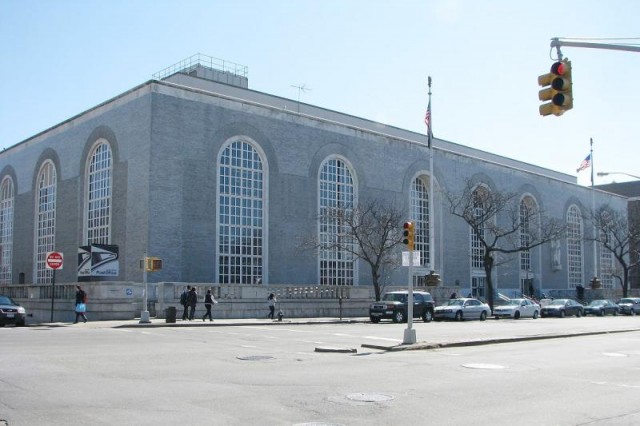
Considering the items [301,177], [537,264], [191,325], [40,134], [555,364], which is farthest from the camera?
[537,264]

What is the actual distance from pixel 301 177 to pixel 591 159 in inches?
1250

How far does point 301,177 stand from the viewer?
47406mm

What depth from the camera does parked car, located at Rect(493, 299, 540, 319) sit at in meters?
43.3

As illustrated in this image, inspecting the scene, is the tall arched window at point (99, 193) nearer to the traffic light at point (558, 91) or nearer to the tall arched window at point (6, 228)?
the tall arched window at point (6, 228)

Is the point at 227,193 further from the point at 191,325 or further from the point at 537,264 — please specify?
the point at 537,264

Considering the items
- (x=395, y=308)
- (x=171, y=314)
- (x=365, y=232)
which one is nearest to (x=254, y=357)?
(x=171, y=314)

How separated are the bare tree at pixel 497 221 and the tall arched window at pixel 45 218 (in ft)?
97.9

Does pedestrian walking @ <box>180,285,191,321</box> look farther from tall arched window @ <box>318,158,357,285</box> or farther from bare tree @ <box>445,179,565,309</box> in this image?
bare tree @ <box>445,179,565,309</box>

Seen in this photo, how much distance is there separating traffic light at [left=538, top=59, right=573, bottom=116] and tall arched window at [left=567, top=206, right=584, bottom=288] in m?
64.5

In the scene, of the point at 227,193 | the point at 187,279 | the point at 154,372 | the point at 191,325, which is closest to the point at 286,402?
the point at 154,372

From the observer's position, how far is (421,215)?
2279 inches

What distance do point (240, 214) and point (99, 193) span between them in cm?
956

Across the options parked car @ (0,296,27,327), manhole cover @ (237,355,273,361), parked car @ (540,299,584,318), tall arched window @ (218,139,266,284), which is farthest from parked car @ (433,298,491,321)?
manhole cover @ (237,355,273,361)

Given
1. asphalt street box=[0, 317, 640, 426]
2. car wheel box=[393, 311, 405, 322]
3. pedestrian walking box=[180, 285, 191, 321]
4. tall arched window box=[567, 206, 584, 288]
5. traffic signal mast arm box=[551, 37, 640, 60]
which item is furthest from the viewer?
tall arched window box=[567, 206, 584, 288]
